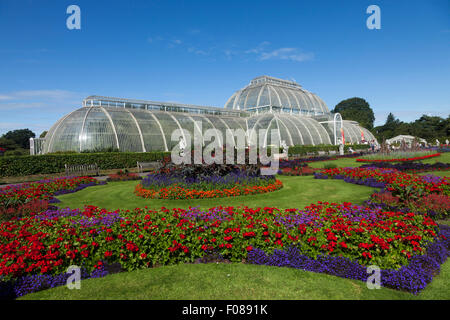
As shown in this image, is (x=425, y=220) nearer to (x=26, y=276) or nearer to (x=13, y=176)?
(x=26, y=276)

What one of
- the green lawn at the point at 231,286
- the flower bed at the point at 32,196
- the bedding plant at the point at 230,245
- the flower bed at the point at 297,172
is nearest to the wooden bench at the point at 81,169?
the flower bed at the point at 32,196

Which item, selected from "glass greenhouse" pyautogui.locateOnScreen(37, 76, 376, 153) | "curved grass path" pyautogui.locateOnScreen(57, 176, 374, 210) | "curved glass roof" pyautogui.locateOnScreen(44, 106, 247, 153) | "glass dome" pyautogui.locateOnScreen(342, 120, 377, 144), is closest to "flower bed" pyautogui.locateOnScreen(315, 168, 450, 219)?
"curved grass path" pyautogui.locateOnScreen(57, 176, 374, 210)

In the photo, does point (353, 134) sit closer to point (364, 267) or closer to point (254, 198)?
point (254, 198)

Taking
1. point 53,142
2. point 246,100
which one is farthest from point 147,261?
point 246,100

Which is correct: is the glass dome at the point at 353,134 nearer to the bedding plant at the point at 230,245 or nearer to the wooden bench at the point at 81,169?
the wooden bench at the point at 81,169

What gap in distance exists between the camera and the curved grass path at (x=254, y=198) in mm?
11422

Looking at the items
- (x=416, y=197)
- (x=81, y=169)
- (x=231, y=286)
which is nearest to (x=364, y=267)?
(x=231, y=286)

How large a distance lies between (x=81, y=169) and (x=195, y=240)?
2196 centimetres

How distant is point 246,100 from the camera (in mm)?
58969

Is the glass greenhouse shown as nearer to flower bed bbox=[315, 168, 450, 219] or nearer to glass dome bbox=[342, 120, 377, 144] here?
glass dome bbox=[342, 120, 377, 144]

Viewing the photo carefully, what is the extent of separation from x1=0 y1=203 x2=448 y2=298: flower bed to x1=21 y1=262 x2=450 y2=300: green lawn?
466mm

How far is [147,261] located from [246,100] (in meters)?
55.7

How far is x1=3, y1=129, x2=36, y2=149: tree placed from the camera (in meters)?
88.9

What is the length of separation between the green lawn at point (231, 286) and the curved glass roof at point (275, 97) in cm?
5227
